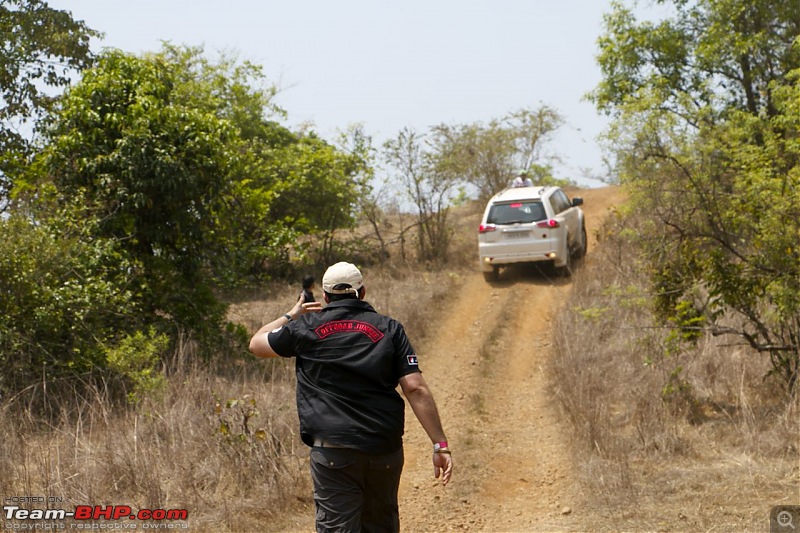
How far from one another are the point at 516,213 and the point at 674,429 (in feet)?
27.6

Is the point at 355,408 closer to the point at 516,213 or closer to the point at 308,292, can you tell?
the point at 308,292

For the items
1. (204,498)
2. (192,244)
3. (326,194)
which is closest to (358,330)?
(204,498)

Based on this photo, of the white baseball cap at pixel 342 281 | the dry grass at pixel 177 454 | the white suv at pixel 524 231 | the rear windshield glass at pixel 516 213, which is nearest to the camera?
the white baseball cap at pixel 342 281

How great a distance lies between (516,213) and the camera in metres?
16.8

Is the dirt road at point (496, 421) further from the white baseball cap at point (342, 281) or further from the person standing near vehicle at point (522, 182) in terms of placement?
the white baseball cap at point (342, 281)

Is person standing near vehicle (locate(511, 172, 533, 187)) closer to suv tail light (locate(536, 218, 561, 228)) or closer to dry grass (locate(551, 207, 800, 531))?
suv tail light (locate(536, 218, 561, 228))

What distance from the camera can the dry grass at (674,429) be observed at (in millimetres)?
7250

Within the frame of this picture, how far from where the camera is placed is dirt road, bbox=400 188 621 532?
7.82 m

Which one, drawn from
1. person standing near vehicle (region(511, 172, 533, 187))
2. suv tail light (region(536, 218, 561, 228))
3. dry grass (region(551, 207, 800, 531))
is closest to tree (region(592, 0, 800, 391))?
dry grass (region(551, 207, 800, 531))

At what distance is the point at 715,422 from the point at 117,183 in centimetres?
816
